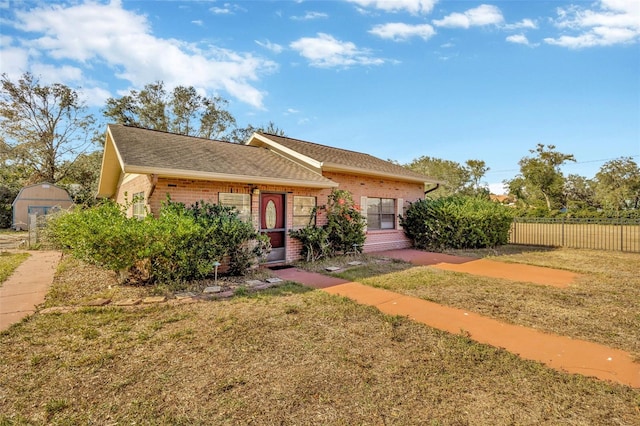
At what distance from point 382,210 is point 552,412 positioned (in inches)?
386

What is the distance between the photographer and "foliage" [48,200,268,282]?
5703 mm

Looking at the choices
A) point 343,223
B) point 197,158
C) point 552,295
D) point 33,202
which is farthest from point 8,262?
point 33,202

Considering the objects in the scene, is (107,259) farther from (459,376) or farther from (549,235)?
(549,235)

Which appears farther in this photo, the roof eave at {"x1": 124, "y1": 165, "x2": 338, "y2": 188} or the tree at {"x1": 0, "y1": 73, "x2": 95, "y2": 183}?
the tree at {"x1": 0, "y1": 73, "x2": 95, "y2": 183}

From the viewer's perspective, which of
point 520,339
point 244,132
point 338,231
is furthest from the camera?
point 244,132

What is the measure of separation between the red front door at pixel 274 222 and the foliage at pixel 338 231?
21.4 inches

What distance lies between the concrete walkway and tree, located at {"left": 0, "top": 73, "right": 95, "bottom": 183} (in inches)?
937

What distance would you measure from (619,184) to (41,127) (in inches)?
2299

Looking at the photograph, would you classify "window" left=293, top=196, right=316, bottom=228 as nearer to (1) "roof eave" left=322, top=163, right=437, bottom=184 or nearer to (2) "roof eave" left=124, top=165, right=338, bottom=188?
(2) "roof eave" left=124, top=165, right=338, bottom=188

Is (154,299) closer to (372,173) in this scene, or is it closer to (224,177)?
(224,177)

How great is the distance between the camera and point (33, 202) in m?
21.1

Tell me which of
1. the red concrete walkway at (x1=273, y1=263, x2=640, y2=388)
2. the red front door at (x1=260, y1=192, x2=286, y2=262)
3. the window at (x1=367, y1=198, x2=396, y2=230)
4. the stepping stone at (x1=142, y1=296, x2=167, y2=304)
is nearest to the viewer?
the red concrete walkway at (x1=273, y1=263, x2=640, y2=388)

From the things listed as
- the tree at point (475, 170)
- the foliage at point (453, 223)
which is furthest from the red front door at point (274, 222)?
the tree at point (475, 170)

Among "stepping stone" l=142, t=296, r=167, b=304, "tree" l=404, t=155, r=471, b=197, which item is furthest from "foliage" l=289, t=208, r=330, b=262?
"tree" l=404, t=155, r=471, b=197
